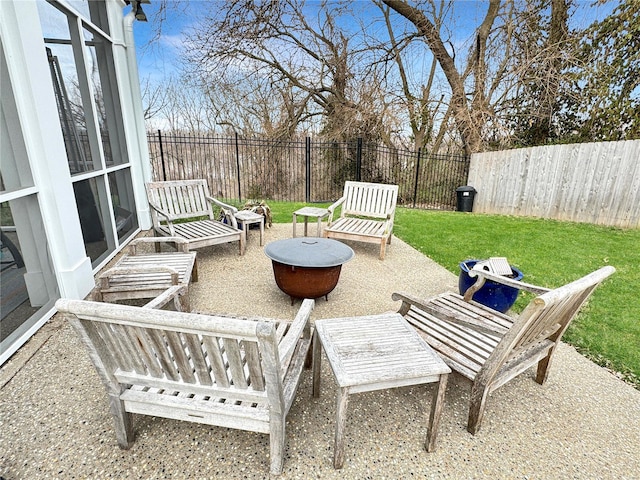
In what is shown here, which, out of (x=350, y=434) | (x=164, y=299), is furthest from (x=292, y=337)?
(x=164, y=299)

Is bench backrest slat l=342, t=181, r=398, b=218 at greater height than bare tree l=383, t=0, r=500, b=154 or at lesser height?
lesser

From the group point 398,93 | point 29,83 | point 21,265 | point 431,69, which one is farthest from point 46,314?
point 431,69

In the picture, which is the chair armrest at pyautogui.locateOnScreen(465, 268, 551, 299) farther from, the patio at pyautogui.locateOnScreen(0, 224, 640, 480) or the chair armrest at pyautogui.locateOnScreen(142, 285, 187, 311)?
the chair armrest at pyautogui.locateOnScreen(142, 285, 187, 311)

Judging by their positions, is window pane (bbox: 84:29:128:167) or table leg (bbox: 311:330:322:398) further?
window pane (bbox: 84:29:128:167)

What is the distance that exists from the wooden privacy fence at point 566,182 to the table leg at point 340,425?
26.4ft

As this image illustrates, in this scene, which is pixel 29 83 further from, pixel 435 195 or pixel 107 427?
pixel 435 195

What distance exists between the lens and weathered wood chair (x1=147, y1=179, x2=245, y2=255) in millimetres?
4309

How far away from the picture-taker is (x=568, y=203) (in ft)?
24.4

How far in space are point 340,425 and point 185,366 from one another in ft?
2.61

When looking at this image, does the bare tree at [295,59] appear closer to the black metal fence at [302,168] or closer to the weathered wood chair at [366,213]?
the black metal fence at [302,168]

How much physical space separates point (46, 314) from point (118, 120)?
11.2ft

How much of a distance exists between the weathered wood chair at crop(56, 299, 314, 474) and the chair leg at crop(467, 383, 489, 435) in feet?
3.26

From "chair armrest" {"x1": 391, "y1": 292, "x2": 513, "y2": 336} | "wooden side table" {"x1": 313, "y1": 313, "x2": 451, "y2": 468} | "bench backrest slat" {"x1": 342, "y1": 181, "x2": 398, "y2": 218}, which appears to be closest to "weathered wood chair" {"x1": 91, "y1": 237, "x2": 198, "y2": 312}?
"wooden side table" {"x1": 313, "y1": 313, "x2": 451, "y2": 468}

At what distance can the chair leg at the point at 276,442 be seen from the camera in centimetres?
148
